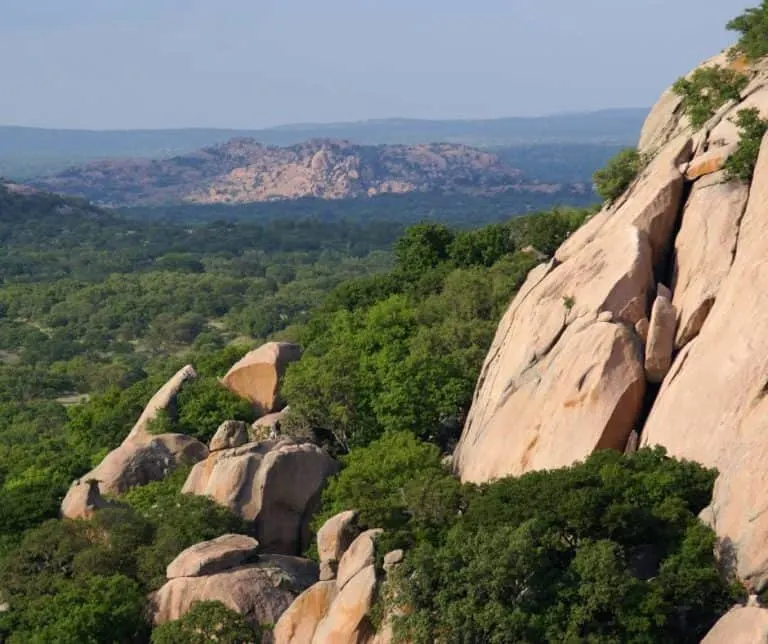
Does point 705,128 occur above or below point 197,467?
above

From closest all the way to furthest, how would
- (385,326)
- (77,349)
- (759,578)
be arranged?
(759,578), (385,326), (77,349)

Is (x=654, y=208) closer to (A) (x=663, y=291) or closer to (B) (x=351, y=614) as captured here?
(A) (x=663, y=291)

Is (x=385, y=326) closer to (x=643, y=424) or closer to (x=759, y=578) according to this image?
(x=643, y=424)

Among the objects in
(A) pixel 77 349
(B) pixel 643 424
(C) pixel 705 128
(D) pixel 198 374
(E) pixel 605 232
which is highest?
(C) pixel 705 128

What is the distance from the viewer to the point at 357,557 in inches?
960

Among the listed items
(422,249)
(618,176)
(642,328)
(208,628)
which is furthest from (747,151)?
(422,249)

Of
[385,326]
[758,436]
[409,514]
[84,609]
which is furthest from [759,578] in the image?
[385,326]

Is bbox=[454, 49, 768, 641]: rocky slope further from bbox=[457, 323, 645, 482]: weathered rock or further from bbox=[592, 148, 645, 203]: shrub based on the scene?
bbox=[592, 148, 645, 203]: shrub

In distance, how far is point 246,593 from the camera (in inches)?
1006

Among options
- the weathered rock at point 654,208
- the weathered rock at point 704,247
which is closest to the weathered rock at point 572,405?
the weathered rock at point 704,247

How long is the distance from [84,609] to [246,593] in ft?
9.90

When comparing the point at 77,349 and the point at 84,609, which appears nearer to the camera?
the point at 84,609

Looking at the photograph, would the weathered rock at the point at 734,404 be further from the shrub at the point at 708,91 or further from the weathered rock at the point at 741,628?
the shrub at the point at 708,91

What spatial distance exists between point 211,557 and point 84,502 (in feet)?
19.7
